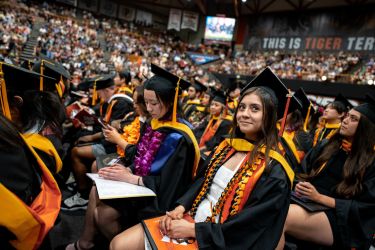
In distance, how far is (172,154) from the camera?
2053mm

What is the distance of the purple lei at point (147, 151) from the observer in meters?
2.16

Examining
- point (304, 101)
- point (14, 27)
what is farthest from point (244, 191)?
point (14, 27)

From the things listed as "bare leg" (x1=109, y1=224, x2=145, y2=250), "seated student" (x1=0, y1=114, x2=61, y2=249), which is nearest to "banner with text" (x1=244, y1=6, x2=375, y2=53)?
"bare leg" (x1=109, y1=224, x2=145, y2=250)

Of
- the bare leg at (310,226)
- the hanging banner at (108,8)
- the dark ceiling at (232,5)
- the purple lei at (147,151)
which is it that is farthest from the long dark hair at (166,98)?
the hanging banner at (108,8)

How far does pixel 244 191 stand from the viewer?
1.56 m

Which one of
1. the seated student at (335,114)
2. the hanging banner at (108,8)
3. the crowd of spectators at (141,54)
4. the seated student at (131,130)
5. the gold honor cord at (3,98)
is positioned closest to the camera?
the gold honor cord at (3,98)

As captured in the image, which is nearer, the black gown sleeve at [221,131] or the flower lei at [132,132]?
the flower lei at [132,132]

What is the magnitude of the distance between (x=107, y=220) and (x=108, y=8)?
29155 millimetres

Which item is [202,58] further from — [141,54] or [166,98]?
[166,98]

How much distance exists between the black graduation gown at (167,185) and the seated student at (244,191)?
205 millimetres

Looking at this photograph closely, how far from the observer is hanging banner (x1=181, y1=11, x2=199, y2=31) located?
93.3 feet

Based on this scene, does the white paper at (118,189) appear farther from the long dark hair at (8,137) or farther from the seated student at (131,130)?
the seated student at (131,130)

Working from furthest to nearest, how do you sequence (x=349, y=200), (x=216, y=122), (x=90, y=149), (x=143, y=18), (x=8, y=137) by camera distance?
(x=143, y=18) → (x=216, y=122) → (x=90, y=149) → (x=349, y=200) → (x=8, y=137)

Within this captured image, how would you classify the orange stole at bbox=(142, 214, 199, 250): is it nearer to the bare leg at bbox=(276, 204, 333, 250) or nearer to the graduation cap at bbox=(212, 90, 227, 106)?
the bare leg at bbox=(276, 204, 333, 250)
